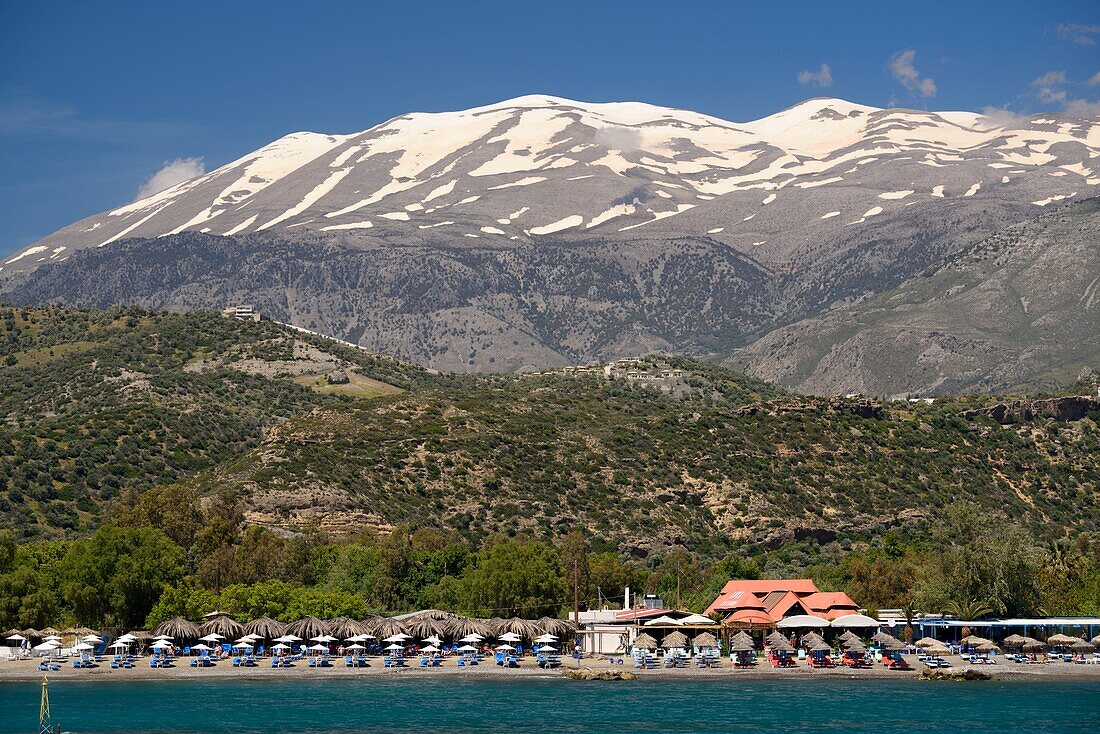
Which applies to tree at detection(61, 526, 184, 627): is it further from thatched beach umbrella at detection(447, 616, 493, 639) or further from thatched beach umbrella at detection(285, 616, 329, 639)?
thatched beach umbrella at detection(447, 616, 493, 639)

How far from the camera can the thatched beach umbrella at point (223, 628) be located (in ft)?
360

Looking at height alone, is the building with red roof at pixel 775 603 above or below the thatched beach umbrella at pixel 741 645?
above

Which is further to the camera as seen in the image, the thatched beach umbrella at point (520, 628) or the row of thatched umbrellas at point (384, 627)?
the thatched beach umbrella at point (520, 628)

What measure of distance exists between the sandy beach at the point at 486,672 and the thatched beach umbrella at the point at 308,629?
5.02 metres

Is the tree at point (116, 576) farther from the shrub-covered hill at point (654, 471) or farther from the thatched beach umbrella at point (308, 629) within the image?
the shrub-covered hill at point (654, 471)

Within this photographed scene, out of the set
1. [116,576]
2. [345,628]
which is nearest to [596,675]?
[345,628]

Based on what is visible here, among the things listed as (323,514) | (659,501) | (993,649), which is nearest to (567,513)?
(659,501)

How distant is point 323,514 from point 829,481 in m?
Answer: 55.2

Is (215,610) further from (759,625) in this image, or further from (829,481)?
(829,481)

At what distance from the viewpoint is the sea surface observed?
81625 mm

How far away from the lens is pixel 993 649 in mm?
107438

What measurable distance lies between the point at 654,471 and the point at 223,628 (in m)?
71.3

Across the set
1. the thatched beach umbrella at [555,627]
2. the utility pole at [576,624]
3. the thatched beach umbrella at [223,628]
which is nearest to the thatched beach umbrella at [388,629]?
the thatched beach umbrella at [223,628]

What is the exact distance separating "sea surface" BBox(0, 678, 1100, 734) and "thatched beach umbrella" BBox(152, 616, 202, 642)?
25.8ft
